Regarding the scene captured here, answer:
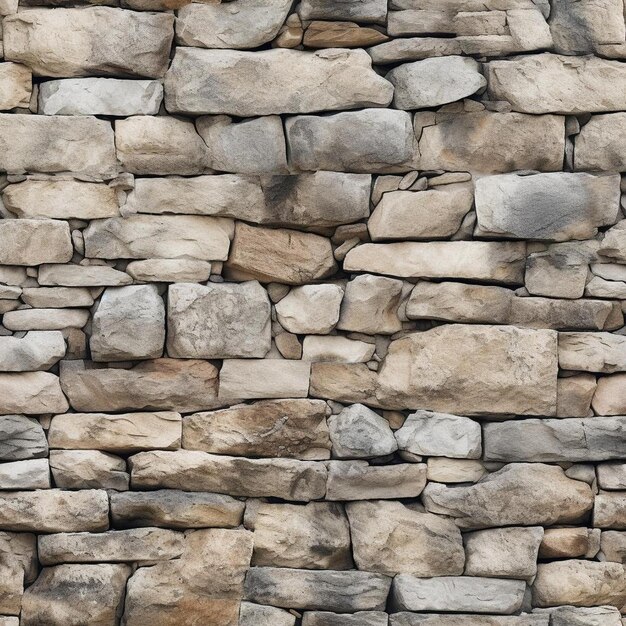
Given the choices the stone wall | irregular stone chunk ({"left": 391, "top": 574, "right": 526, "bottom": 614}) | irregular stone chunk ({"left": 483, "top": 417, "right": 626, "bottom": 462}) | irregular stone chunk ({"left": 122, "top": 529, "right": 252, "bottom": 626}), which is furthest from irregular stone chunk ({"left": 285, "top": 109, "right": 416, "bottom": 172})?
irregular stone chunk ({"left": 391, "top": 574, "right": 526, "bottom": 614})

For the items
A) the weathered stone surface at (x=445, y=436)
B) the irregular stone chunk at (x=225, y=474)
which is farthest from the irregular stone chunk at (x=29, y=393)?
the weathered stone surface at (x=445, y=436)

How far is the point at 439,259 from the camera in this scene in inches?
125

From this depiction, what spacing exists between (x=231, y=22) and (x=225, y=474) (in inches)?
58.2

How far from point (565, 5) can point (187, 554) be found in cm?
220

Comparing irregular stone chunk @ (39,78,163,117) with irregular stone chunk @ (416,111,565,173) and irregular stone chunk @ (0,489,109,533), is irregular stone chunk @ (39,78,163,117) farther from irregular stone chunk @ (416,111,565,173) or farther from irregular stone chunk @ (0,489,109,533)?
irregular stone chunk @ (0,489,109,533)

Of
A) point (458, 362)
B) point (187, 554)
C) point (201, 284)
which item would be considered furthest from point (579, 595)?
point (201, 284)

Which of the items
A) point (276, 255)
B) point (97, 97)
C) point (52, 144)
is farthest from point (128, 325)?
point (97, 97)

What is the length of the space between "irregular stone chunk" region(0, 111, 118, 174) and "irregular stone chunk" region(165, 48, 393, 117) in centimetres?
27

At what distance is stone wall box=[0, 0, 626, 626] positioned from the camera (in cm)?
312

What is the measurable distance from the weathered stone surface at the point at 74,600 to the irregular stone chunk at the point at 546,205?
1.66 metres

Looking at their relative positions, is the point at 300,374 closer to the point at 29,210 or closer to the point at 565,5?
the point at 29,210

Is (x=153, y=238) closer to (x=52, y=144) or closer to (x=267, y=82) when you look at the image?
(x=52, y=144)

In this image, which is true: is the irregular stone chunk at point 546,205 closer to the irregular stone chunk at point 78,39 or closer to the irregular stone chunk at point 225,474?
the irregular stone chunk at point 225,474

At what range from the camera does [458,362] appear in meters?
3.15
